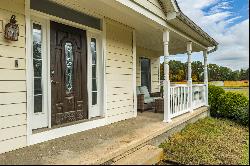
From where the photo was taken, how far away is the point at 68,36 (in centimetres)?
484

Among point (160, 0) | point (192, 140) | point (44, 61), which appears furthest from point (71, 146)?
point (160, 0)

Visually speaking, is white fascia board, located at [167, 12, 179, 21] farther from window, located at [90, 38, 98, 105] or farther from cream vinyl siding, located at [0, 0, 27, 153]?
cream vinyl siding, located at [0, 0, 27, 153]

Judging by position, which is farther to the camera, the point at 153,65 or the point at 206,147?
the point at 153,65

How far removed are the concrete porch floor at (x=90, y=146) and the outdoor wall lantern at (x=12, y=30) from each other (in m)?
1.68

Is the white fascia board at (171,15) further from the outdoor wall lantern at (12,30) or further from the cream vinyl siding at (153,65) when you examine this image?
the cream vinyl siding at (153,65)

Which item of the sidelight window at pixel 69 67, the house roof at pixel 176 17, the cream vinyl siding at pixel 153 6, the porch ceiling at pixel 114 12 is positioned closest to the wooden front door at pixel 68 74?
the sidelight window at pixel 69 67

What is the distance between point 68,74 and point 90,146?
5.36 feet

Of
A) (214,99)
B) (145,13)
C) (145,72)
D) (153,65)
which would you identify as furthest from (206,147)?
(153,65)

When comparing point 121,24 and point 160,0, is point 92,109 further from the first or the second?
point 160,0

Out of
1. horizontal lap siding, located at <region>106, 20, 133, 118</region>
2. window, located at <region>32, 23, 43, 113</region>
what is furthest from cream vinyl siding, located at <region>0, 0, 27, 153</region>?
horizontal lap siding, located at <region>106, 20, 133, 118</region>

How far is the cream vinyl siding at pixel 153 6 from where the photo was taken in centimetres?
525

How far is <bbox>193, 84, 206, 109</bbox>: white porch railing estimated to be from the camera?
27.9 feet

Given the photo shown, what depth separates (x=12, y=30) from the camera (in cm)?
368

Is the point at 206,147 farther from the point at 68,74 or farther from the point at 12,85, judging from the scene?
the point at 12,85
